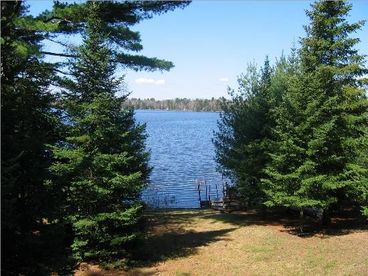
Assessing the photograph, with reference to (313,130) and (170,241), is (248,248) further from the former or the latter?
(313,130)

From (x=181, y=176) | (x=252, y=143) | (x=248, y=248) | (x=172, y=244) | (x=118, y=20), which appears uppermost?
(x=118, y=20)

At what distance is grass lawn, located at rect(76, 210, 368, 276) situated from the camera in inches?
624

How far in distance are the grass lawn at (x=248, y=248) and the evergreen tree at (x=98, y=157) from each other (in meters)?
1.41

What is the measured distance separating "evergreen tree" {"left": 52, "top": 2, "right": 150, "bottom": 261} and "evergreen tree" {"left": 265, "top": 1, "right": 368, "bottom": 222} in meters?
7.46

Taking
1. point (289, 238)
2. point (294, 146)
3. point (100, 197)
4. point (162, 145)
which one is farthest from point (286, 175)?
point (162, 145)

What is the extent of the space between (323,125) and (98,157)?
10717 millimetres

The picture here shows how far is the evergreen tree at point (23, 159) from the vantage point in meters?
9.94

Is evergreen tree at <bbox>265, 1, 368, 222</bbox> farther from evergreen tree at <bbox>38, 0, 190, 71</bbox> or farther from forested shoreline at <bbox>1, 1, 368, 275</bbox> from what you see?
evergreen tree at <bbox>38, 0, 190, 71</bbox>

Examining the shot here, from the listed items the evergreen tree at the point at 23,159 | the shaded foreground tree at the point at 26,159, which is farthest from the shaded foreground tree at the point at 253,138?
the evergreen tree at the point at 23,159

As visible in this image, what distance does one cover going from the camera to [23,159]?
11.1m

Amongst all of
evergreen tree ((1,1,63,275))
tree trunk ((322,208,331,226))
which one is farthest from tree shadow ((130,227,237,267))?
evergreen tree ((1,1,63,275))

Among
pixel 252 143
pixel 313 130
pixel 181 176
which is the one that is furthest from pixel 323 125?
pixel 181 176

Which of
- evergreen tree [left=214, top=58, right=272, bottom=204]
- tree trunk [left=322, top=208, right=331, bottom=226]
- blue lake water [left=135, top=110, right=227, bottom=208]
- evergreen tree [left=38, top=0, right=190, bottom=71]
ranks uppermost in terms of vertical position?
evergreen tree [left=38, top=0, right=190, bottom=71]

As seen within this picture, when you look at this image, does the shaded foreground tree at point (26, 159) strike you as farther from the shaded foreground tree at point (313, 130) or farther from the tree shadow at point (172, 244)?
the shaded foreground tree at point (313, 130)
